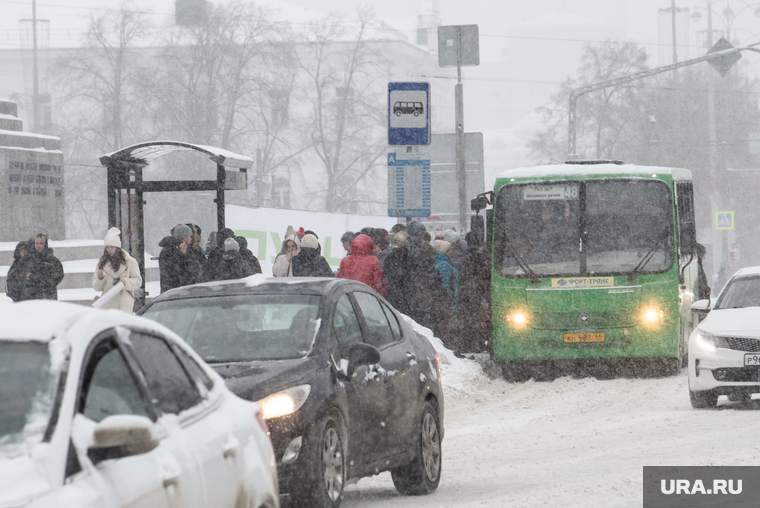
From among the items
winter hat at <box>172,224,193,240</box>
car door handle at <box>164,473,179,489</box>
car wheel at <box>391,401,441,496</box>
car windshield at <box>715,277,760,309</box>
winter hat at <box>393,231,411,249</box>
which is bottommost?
car wheel at <box>391,401,441,496</box>

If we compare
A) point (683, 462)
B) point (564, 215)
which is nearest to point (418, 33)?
point (564, 215)

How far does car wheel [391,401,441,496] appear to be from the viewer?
827 cm

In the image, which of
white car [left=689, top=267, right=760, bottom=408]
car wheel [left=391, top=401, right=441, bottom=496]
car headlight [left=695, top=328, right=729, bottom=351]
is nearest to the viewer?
car wheel [left=391, top=401, right=441, bottom=496]

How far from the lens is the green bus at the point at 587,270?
1602 cm

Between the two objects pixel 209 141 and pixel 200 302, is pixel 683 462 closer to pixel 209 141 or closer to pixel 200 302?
pixel 200 302

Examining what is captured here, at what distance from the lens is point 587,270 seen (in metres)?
16.1

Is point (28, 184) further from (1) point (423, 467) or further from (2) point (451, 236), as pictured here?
(1) point (423, 467)

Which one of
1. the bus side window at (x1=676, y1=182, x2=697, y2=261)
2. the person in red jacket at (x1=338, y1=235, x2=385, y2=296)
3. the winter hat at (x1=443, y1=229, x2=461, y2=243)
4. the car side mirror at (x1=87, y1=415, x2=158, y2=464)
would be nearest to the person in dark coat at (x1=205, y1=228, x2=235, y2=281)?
the person in red jacket at (x1=338, y1=235, x2=385, y2=296)

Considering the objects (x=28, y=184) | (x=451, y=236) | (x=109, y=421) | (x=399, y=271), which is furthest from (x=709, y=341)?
(x=28, y=184)

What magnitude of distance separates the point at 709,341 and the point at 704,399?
578mm

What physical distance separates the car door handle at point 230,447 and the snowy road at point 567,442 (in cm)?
328

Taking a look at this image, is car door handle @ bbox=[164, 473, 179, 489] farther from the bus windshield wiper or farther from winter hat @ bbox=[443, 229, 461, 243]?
winter hat @ bbox=[443, 229, 461, 243]

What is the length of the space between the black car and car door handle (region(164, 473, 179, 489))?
2819mm

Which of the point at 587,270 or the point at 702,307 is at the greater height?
the point at 587,270
